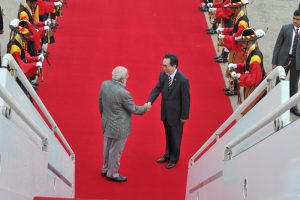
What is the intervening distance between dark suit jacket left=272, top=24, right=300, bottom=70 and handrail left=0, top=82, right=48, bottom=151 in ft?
16.0

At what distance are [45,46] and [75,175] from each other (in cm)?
390

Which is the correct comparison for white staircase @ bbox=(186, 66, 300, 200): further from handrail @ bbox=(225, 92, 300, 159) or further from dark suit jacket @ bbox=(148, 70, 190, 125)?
dark suit jacket @ bbox=(148, 70, 190, 125)

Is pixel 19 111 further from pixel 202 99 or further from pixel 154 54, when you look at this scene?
pixel 154 54

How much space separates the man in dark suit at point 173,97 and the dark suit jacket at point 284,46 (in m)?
2.11

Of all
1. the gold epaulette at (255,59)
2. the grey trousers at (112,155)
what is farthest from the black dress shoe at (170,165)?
the gold epaulette at (255,59)

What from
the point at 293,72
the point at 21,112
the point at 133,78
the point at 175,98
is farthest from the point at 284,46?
the point at 21,112

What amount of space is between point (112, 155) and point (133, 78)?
3062 mm

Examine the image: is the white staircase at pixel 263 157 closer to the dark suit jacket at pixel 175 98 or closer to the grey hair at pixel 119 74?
the grey hair at pixel 119 74

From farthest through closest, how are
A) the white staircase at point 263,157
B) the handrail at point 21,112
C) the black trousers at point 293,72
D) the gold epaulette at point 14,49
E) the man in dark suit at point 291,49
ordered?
the black trousers at point 293,72 → the man in dark suit at point 291,49 → the gold epaulette at point 14,49 → the handrail at point 21,112 → the white staircase at point 263,157

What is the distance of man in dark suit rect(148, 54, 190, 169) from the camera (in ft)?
23.7

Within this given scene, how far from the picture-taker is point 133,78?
33.7 feet

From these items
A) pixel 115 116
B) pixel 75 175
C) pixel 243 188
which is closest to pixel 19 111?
pixel 243 188

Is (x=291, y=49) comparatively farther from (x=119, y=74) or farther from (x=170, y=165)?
(x=119, y=74)

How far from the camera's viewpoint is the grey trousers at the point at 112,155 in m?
7.31
